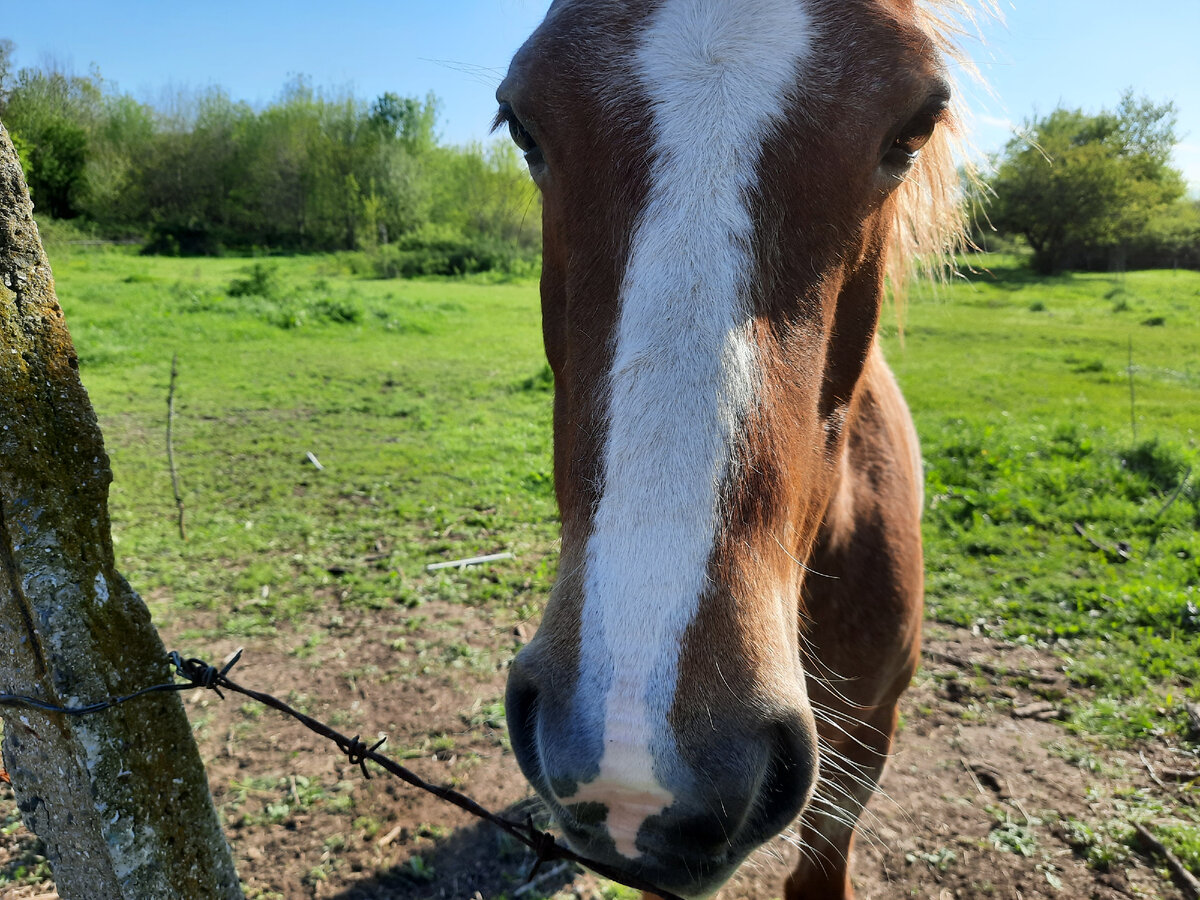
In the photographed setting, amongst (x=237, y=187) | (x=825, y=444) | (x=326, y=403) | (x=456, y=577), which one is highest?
(x=237, y=187)

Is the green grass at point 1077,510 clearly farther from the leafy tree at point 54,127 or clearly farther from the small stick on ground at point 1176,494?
the leafy tree at point 54,127

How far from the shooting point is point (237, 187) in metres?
24.9

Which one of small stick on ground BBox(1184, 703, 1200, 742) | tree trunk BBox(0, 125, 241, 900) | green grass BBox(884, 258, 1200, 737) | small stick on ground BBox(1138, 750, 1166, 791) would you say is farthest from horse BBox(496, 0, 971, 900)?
small stick on ground BBox(1184, 703, 1200, 742)

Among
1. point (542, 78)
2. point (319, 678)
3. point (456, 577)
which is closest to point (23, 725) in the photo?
point (542, 78)

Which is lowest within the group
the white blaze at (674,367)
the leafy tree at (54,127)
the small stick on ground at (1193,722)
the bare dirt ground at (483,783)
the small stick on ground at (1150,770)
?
the bare dirt ground at (483,783)

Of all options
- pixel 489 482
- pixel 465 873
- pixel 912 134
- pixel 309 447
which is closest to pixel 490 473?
pixel 489 482

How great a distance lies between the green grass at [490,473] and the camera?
4402 mm

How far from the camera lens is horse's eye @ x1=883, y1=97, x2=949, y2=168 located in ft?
4.62

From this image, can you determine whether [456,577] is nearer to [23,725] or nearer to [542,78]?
[23,725]

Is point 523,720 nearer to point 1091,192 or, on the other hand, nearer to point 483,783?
point 483,783

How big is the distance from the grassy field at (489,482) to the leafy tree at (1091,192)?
8.51 m

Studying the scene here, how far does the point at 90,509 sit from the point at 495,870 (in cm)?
207

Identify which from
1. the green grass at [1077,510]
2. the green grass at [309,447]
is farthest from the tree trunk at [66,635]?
the green grass at [309,447]

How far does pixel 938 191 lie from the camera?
2143 millimetres
